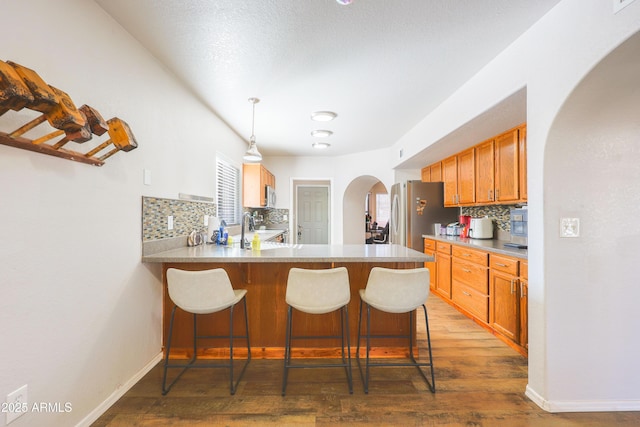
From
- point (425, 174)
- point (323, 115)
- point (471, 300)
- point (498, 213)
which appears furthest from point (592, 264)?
point (425, 174)

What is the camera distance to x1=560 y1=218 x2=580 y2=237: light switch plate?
172 centimetres

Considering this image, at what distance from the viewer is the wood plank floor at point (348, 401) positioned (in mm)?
1667

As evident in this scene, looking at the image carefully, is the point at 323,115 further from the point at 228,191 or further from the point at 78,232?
the point at 78,232

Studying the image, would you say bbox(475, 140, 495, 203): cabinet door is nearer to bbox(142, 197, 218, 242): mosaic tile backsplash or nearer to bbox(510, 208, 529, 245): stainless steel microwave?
bbox(510, 208, 529, 245): stainless steel microwave

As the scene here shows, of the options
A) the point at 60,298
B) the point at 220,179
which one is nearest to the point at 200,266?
the point at 60,298

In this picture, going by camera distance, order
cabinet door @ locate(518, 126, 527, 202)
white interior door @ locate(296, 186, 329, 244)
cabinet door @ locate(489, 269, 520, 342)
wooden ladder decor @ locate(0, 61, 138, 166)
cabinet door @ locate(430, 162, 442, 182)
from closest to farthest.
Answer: wooden ladder decor @ locate(0, 61, 138, 166) < cabinet door @ locate(489, 269, 520, 342) < cabinet door @ locate(518, 126, 527, 202) < cabinet door @ locate(430, 162, 442, 182) < white interior door @ locate(296, 186, 329, 244)

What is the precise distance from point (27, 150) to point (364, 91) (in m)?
2.62

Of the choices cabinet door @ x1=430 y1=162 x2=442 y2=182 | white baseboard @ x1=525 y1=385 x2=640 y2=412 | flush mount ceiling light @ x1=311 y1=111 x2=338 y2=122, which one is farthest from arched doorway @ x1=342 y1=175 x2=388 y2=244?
white baseboard @ x1=525 y1=385 x2=640 y2=412

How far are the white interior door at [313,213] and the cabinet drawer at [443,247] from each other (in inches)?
133

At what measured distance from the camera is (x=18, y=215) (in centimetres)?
125

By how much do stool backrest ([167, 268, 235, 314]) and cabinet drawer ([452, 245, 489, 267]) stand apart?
8.46 ft

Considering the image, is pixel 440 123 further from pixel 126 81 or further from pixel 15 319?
pixel 15 319

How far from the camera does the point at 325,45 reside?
2.11 m

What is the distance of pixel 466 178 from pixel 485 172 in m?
0.40
